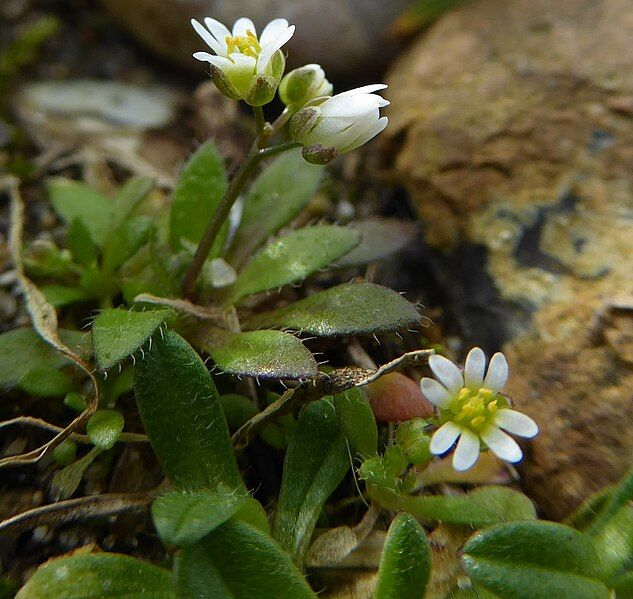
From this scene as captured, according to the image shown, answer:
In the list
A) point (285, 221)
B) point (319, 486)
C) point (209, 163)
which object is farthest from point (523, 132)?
point (319, 486)

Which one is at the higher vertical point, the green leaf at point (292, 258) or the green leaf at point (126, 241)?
the green leaf at point (126, 241)

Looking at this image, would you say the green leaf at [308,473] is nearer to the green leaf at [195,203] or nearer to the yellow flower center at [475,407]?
the yellow flower center at [475,407]

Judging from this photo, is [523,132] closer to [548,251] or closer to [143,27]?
[548,251]

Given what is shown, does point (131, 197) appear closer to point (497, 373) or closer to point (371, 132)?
point (371, 132)

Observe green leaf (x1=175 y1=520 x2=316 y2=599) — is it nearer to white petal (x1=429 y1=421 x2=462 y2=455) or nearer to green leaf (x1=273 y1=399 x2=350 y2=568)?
green leaf (x1=273 y1=399 x2=350 y2=568)

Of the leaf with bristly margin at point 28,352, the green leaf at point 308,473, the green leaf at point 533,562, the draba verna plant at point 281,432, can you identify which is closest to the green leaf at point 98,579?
the draba verna plant at point 281,432
